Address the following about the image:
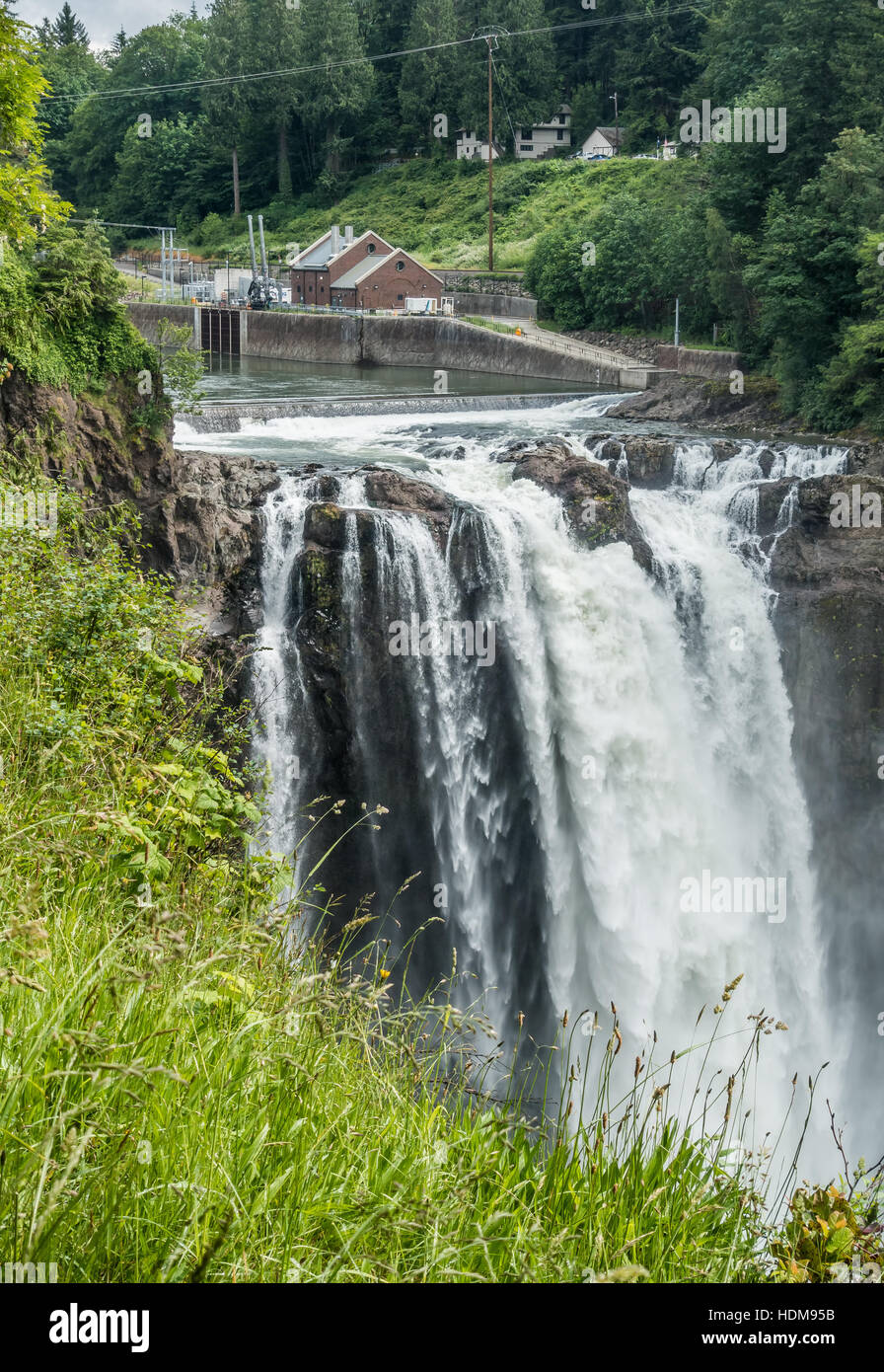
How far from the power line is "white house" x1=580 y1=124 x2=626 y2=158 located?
19.9 feet

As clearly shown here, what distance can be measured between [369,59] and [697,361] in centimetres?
5432

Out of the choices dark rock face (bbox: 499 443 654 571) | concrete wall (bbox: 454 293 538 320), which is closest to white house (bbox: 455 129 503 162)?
concrete wall (bbox: 454 293 538 320)

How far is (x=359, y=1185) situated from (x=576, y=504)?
14775 mm

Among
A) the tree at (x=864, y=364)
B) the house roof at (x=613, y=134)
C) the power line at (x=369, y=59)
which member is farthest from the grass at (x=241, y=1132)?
the house roof at (x=613, y=134)

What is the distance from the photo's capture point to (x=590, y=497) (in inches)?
669

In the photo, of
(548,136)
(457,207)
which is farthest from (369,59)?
(457,207)

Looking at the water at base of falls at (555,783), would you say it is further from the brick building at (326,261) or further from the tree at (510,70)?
the tree at (510,70)

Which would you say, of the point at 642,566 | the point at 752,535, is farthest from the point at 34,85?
the point at 752,535

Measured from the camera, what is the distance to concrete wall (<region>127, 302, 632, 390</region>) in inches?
1481

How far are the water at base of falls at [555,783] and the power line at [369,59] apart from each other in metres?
58.6

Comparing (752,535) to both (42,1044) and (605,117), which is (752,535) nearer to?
(42,1044)

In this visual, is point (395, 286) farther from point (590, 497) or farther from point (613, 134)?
point (590, 497)

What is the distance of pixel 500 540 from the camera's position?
16172 millimetres

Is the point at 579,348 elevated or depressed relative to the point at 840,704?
elevated
